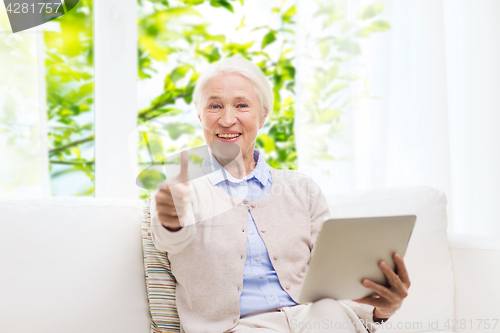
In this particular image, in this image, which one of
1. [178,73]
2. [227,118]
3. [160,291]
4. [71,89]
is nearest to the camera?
[160,291]

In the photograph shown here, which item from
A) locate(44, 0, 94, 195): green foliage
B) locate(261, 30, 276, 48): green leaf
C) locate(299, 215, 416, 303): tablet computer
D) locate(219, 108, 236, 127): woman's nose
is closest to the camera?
locate(299, 215, 416, 303): tablet computer

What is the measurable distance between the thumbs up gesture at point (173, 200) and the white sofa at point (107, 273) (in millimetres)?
281

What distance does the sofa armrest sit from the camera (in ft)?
4.58

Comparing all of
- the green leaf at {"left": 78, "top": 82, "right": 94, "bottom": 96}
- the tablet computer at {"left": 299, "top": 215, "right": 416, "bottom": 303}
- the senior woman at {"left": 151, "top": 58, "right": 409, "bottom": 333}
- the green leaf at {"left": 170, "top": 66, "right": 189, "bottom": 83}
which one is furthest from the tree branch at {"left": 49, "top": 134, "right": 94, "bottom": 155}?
the tablet computer at {"left": 299, "top": 215, "right": 416, "bottom": 303}

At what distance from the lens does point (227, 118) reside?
135 centimetres

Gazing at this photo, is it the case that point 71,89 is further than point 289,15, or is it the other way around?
point 289,15

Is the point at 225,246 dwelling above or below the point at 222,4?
below

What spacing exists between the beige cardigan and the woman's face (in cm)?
17

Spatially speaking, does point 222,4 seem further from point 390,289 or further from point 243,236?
point 390,289

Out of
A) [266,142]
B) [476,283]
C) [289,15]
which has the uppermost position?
[289,15]

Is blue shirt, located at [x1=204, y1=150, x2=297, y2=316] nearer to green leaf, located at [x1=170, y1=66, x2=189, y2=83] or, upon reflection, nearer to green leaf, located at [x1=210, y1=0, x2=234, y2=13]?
green leaf, located at [x1=170, y1=66, x2=189, y2=83]

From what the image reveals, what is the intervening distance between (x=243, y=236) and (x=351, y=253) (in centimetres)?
36

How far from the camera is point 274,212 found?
4.29 ft

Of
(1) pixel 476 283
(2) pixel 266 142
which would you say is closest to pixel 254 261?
(1) pixel 476 283
